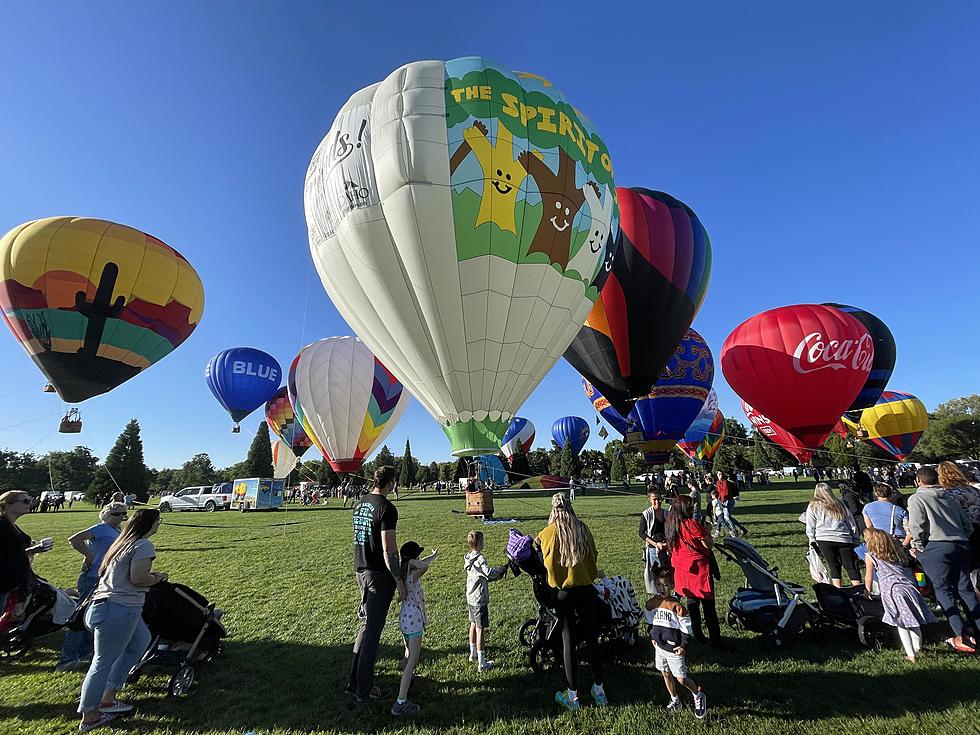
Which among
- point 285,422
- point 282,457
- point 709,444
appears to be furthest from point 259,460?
point 709,444

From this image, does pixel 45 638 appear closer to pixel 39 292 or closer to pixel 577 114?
pixel 577 114

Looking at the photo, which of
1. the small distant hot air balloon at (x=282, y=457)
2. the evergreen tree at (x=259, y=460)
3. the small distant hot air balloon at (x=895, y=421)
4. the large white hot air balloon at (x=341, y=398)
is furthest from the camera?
the evergreen tree at (x=259, y=460)

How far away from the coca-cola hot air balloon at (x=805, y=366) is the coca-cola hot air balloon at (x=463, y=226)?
7.71 m

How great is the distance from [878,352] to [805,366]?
9.86m

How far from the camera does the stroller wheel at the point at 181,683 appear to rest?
3.71m

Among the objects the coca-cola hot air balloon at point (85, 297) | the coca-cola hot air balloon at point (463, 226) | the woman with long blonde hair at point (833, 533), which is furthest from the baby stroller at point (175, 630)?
the coca-cola hot air balloon at point (85, 297)

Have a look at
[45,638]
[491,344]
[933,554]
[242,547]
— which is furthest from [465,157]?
[242,547]

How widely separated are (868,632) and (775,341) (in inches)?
440

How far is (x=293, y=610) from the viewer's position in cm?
593

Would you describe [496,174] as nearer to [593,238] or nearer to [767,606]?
[593,238]

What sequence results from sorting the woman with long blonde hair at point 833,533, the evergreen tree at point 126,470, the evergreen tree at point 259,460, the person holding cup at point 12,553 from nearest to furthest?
1. the person holding cup at point 12,553
2. the woman with long blonde hair at point 833,533
3. the evergreen tree at point 126,470
4. the evergreen tree at point 259,460

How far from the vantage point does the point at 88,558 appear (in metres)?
4.40

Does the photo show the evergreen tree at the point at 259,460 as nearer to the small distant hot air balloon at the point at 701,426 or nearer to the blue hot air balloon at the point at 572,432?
the blue hot air balloon at the point at 572,432

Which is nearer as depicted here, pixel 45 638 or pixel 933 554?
pixel 933 554
